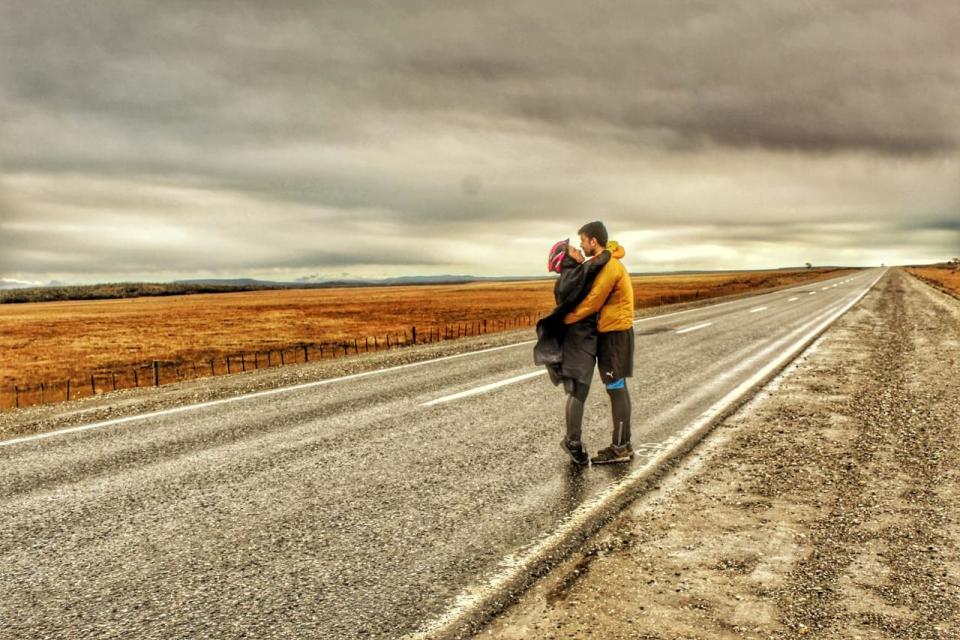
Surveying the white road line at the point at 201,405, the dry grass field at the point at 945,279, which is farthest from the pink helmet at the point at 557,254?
the dry grass field at the point at 945,279

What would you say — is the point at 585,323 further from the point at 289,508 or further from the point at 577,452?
the point at 289,508

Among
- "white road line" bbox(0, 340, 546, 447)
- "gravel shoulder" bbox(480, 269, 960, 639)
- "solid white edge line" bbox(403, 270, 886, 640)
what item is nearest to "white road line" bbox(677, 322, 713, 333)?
"white road line" bbox(0, 340, 546, 447)

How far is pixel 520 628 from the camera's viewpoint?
259 centimetres

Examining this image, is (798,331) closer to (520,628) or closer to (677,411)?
(677,411)

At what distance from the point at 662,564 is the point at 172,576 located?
8.90ft

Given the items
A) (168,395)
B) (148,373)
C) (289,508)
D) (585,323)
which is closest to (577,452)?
(585,323)

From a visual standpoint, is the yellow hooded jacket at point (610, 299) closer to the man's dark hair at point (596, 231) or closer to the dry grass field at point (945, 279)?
the man's dark hair at point (596, 231)

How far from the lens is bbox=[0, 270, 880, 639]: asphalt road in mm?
2795

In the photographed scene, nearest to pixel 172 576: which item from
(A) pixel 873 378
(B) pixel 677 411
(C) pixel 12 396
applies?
(B) pixel 677 411

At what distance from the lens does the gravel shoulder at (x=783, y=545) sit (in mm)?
2629

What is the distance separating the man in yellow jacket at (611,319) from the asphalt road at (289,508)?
495 millimetres

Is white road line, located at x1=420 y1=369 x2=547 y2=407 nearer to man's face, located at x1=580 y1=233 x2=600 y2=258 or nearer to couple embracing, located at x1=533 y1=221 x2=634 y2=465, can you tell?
couple embracing, located at x1=533 y1=221 x2=634 y2=465

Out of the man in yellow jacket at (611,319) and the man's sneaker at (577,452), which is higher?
the man in yellow jacket at (611,319)

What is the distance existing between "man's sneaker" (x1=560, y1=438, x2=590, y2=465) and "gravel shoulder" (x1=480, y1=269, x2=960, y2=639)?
68 centimetres
